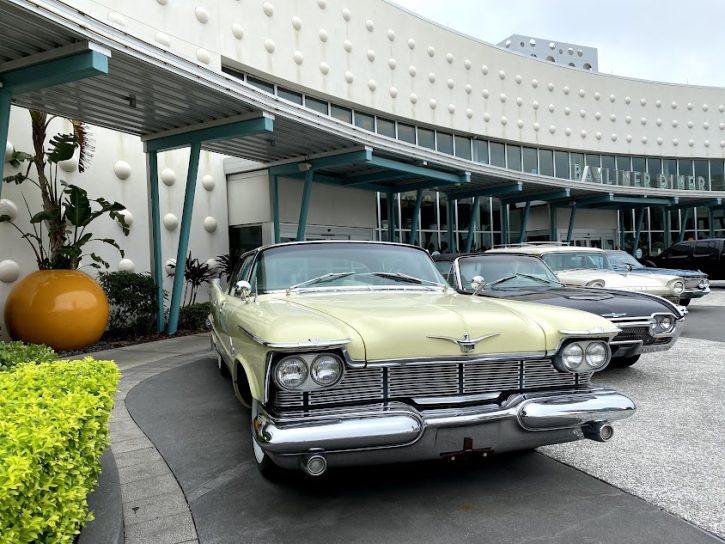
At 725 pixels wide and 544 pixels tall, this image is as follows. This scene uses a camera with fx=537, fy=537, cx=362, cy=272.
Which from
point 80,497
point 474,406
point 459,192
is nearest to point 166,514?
point 80,497

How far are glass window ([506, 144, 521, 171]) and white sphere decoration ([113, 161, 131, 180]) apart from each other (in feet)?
54.0

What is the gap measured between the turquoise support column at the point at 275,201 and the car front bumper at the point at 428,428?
11015 millimetres

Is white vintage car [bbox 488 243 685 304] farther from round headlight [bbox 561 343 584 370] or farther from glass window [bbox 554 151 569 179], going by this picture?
glass window [bbox 554 151 569 179]

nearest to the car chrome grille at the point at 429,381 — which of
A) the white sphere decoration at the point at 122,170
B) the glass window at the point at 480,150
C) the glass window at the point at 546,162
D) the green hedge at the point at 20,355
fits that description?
the green hedge at the point at 20,355

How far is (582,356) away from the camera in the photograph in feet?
10.9

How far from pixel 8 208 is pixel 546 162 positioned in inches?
861

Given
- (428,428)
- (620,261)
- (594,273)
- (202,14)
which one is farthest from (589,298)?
(202,14)

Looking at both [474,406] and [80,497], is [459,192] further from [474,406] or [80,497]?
[80,497]

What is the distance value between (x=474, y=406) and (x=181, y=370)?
5278mm

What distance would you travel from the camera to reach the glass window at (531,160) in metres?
24.2

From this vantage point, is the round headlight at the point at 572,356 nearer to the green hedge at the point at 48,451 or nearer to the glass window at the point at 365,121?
the green hedge at the point at 48,451

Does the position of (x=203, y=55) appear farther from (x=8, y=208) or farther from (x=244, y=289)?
(x=244, y=289)

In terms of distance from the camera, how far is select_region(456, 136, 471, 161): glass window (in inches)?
841

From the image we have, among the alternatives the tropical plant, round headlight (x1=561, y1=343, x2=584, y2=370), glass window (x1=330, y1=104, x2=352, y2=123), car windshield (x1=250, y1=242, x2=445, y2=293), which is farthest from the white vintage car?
glass window (x1=330, y1=104, x2=352, y2=123)
